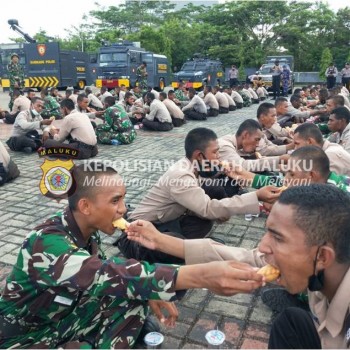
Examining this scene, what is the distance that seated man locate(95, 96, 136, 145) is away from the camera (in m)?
9.02

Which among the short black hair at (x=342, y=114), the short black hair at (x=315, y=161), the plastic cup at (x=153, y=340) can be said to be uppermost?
the short black hair at (x=342, y=114)

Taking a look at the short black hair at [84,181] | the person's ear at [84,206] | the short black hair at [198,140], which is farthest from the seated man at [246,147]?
the person's ear at [84,206]

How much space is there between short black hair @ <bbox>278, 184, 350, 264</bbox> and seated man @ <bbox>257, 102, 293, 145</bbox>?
5.18m

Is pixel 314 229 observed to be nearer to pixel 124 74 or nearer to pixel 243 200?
pixel 243 200

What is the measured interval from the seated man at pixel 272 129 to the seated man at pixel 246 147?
155 centimetres

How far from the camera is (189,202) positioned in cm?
353

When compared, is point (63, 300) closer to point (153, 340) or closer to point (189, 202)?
point (153, 340)

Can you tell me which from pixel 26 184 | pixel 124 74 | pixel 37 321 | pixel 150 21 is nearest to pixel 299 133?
pixel 37 321

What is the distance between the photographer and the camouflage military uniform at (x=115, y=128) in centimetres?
902

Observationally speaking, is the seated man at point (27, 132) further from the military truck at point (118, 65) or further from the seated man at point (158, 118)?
the military truck at point (118, 65)

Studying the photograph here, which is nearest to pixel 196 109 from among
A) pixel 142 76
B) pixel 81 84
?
pixel 142 76

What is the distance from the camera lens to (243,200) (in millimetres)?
3596

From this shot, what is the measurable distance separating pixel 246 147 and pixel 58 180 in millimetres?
3372

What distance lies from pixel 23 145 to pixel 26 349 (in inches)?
272
